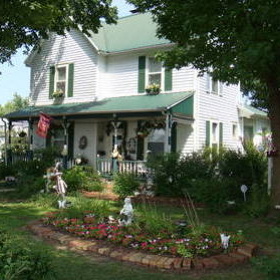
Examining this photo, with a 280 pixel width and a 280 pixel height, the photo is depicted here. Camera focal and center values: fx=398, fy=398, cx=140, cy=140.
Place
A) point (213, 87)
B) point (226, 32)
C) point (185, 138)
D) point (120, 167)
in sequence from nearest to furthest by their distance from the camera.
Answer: point (226, 32)
point (120, 167)
point (185, 138)
point (213, 87)

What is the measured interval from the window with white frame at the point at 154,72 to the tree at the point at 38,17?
3562 mm

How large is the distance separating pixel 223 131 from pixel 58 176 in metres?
10.5

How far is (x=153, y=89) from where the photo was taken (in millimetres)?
17703

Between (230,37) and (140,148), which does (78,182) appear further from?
(230,37)

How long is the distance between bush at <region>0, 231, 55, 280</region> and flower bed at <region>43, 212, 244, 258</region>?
7.59 ft

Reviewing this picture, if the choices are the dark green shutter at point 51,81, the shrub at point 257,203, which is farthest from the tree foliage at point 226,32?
the dark green shutter at point 51,81

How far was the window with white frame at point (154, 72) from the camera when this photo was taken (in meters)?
17.9

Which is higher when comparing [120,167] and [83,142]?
[83,142]

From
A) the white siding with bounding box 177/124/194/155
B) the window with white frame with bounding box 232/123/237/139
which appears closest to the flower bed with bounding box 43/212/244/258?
the white siding with bounding box 177/124/194/155

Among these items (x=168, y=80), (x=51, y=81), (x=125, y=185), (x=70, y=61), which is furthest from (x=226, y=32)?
(x=51, y=81)

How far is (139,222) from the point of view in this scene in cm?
692

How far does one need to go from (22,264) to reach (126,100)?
1483cm

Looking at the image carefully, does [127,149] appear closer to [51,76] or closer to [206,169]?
[51,76]

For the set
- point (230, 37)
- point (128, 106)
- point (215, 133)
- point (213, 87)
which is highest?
point (213, 87)
